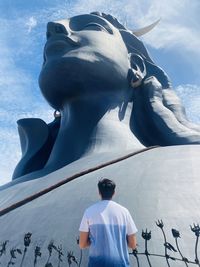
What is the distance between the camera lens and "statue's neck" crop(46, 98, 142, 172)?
25.1ft

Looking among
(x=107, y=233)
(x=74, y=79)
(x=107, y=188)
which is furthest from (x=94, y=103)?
(x=107, y=233)

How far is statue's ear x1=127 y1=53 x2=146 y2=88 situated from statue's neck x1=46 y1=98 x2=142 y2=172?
504 mm

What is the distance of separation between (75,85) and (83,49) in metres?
0.64

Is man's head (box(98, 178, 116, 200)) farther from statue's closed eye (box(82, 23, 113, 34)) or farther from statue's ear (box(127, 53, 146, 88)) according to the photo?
statue's closed eye (box(82, 23, 113, 34))

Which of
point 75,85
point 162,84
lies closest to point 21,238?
point 75,85

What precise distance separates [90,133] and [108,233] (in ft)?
16.8

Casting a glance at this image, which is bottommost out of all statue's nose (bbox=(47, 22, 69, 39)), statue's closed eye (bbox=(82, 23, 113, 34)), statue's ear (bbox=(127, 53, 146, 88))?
statue's ear (bbox=(127, 53, 146, 88))

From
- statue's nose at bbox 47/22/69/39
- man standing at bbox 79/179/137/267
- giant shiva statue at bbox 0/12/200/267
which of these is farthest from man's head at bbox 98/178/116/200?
statue's nose at bbox 47/22/69/39

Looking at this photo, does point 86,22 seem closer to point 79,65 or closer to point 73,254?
point 79,65

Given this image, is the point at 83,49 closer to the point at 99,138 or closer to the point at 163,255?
the point at 99,138

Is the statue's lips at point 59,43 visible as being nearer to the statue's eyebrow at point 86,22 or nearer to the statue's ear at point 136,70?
the statue's eyebrow at point 86,22

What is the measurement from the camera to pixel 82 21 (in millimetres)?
9055

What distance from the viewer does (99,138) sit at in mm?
7758

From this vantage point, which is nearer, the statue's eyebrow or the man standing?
the man standing
